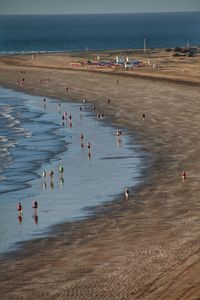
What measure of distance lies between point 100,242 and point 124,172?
17.4m

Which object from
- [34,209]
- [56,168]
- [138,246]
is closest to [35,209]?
[34,209]

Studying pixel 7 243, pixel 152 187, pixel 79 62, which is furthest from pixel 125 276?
pixel 79 62

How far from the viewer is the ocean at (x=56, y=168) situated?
43.1 meters

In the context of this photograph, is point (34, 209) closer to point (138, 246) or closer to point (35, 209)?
point (35, 209)

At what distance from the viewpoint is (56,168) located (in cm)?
5631

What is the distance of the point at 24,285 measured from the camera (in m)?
31.9

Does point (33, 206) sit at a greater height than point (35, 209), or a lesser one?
greater

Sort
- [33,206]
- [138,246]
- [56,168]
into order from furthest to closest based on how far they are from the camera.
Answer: [56,168] → [33,206] → [138,246]

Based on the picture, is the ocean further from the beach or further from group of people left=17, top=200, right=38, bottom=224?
the beach

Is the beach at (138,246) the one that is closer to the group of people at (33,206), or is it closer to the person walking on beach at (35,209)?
the person walking on beach at (35,209)

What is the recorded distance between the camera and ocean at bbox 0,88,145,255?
141ft

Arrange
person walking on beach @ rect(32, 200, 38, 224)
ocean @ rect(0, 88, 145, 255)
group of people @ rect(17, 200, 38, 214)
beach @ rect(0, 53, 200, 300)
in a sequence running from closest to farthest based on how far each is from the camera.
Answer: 1. beach @ rect(0, 53, 200, 300)
2. person walking on beach @ rect(32, 200, 38, 224)
3. ocean @ rect(0, 88, 145, 255)
4. group of people @ rect(17, 200, 38, 214)

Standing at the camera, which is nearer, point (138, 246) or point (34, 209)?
point (138, 246)

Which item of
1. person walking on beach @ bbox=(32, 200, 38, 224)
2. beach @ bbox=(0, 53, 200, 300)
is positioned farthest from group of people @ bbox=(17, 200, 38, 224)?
beach @ bbox=(0, 53, 200, 300)
